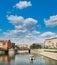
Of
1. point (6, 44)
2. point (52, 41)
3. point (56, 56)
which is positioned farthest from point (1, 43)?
point (56, 56)

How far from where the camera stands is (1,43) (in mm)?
186250

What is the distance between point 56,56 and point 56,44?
117517 mm

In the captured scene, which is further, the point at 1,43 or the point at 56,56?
the point at 1,43

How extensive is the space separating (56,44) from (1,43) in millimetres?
45957

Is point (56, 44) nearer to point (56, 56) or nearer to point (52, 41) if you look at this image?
point (52, 41)

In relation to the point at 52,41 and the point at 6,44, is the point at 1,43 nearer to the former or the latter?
the point at 6,44

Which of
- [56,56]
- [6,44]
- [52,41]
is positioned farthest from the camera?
[52,41]

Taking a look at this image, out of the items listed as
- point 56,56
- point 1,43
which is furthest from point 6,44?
point 56,56

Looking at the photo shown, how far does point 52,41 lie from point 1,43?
4391 cm

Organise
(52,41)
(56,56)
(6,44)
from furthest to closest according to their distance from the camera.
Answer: (52,41)
(6,44)
(56,56)

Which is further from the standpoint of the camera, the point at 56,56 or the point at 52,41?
the point at 52,41

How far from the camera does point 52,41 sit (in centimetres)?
19225

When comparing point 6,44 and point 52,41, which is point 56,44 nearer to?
point 52,41

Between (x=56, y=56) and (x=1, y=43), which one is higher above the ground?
(x=1, y=43)
